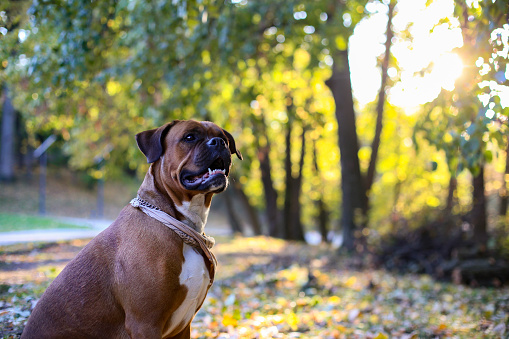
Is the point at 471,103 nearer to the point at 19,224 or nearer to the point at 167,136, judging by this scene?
the point at 167,136

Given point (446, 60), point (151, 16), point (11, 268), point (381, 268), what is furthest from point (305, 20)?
point (11, 268)

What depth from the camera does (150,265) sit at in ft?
9.59

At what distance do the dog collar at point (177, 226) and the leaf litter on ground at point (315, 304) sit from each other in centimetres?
153

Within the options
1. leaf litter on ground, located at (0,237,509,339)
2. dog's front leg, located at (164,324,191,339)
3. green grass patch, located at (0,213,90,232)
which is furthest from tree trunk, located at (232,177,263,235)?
dog's front leg, located at (164,324,191,339)

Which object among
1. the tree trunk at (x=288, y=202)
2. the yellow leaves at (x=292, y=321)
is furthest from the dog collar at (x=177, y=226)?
the tree trunk at (x=288, y=202)

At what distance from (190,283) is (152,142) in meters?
1.06

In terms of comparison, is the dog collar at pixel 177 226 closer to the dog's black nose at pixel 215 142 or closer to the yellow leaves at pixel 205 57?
the dog's black nose at pixel 215 142

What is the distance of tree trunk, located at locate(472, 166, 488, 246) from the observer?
9258mm

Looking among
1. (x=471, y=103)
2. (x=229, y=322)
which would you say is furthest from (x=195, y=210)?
(x=471, y=103)

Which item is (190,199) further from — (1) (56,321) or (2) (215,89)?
(2) (215,89)

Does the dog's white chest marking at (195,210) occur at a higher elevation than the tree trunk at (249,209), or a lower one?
higher

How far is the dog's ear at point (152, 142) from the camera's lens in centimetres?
329

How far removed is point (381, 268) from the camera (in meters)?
10.9

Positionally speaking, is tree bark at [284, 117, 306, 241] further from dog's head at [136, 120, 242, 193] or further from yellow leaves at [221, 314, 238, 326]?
dog's head at [136, 120, 242, 193]
